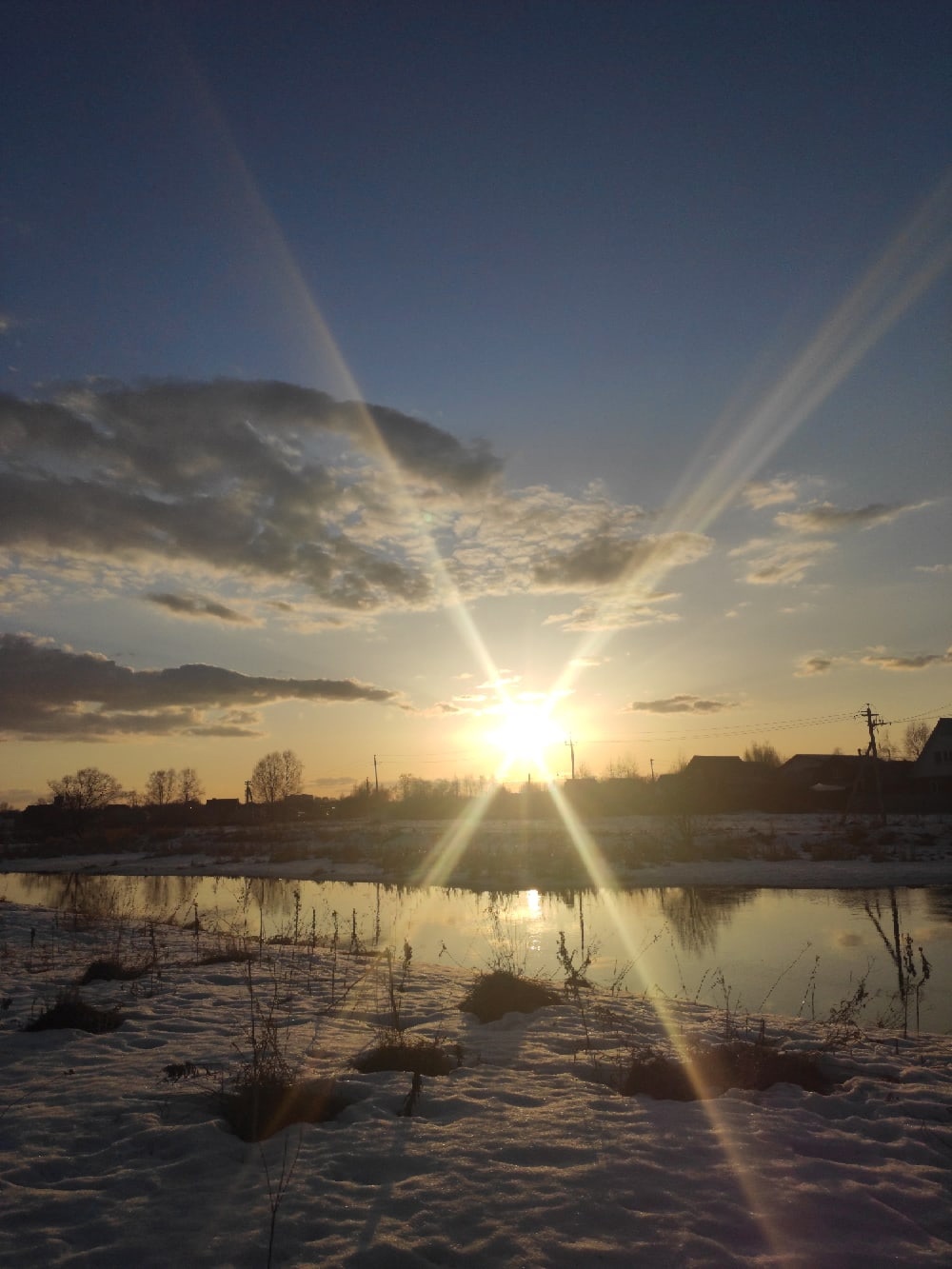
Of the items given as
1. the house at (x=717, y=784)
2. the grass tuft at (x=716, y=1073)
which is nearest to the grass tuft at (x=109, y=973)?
the grass tuft at (x=716, y=1073)

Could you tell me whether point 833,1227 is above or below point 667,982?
above

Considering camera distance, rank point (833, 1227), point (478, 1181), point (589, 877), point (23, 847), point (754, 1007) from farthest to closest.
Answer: point (23, 847) < point (589, 877) < point (754, 1007) < point (478, 1181) < point (833, 1227)

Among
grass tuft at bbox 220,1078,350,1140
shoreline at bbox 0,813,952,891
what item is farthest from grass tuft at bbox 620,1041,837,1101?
shoreline at bbox 0,813,952,891

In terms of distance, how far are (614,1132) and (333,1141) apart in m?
1.89

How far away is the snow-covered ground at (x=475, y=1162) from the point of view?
13.4ft

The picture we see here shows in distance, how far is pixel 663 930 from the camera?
1855 centimetres

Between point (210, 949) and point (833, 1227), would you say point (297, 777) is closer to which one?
point (210, 949)

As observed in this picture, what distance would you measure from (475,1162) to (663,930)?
14607 millimetres

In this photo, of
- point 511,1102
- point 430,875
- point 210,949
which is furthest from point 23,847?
point 511,1102

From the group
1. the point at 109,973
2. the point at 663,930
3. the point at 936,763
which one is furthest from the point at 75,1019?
the point at 936,763

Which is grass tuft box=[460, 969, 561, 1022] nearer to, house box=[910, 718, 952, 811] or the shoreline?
the shoreline

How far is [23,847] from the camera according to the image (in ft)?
221

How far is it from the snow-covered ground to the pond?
4.16m

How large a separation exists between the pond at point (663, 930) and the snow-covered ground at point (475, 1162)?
4.16 metres
